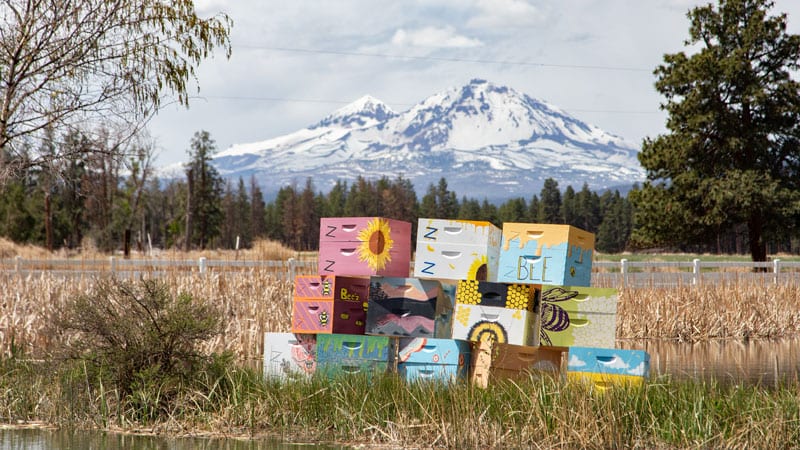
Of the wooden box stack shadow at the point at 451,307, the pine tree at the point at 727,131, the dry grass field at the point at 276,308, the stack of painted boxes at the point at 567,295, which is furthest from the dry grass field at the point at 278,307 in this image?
the pine tree at the point at 727,131

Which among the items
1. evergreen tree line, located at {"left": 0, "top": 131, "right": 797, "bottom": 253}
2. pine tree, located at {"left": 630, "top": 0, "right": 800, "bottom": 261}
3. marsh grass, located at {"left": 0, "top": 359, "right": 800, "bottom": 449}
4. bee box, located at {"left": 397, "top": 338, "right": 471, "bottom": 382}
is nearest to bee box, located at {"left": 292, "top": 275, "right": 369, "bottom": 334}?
bee box, located at {"left": 397, "top": 338, "right": 471, "bottom": 382}

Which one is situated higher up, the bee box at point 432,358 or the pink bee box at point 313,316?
the pink bee box at point 313,316

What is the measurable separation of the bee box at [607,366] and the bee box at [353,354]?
2020mm

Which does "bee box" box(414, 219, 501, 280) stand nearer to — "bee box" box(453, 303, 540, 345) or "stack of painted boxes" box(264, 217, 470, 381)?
"stack of painted boxes" box(264, 217, 470, 381)

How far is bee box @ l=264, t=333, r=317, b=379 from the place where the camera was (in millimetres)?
10656

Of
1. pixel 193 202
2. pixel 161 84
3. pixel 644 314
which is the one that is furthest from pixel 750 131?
pixel 193 202

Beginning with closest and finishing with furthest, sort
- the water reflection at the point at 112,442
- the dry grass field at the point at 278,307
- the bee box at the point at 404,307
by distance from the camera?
the water reflection at the point at 112,442
the bee box at the point at 404,307
the dry grass field at the point at 278,307

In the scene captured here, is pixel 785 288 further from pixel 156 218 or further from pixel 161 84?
pixel 156 218

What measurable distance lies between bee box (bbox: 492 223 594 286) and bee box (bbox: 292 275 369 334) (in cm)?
172

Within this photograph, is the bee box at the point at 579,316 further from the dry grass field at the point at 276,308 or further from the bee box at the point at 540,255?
the dry grass field at the point at 276,308

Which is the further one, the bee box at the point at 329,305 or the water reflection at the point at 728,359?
the water reflection at the point at 728,359

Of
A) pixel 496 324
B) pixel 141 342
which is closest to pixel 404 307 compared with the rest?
pixel 496 324

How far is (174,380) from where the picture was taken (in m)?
9.49

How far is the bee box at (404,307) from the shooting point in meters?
10.4
